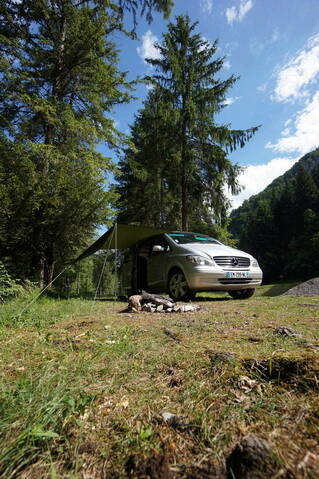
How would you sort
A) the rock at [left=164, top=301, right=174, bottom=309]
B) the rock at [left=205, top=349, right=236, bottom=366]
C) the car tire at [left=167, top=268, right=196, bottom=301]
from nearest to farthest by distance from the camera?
1. the rock at [left=205, top=349, right=236, bottom=366]
2. the rock at [left=164, top=301, right=174, bottom=309]
3. the car tire at [left=167, top=268, right=196, bottom=301]

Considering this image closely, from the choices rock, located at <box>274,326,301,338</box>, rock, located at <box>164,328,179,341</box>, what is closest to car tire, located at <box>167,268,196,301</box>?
rock, located at <box>164,328,179,341</box>

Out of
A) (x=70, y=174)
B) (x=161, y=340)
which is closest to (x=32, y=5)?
(x=70, y=174)

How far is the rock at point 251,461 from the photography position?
58cm

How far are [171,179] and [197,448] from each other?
12.8m

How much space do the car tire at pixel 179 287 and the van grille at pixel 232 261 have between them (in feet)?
2.68

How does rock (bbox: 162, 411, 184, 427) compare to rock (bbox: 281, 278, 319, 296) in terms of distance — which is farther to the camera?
rock (bbox: 281, 278, 319, 296)

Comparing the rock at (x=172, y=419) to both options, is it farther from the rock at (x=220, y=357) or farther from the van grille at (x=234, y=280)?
the van grille at (x=234, y=280)

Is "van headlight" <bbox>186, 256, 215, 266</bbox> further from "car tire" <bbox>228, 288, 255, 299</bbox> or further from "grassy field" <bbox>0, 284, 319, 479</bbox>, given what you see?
"grassy field" <bbox>0, 284, 319, 479</bbox>

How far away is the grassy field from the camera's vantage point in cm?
67

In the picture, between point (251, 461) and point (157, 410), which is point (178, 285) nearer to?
point (157, 410)

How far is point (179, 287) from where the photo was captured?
5.18 m

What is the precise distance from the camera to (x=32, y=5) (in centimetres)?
736

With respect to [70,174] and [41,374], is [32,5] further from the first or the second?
[41,374]

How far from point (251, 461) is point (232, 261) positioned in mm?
4664
